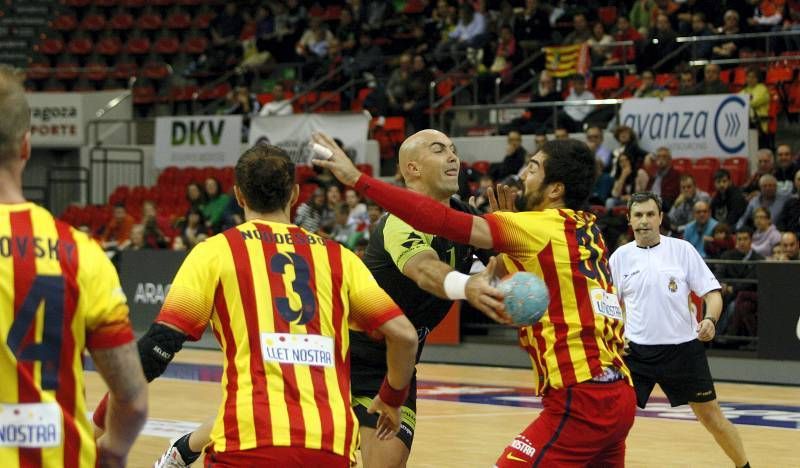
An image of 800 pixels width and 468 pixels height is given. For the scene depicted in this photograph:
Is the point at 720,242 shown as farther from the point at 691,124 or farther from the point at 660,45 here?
the point at 660,45

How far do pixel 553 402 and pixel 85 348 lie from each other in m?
2.52

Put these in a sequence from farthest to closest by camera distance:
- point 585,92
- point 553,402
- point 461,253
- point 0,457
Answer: point 585,92
point 461,253
point 553,402
point 0,457

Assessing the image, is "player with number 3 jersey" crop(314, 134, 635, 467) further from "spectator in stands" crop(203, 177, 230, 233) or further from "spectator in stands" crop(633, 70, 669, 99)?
"spectator in stands" crop(203, 177, 230, 233)

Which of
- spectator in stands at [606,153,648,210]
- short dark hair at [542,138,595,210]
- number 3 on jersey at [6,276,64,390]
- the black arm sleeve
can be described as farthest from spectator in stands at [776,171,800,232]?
number 3 on jersey at [6,276,64,390]

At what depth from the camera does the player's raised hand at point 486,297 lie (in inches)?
190

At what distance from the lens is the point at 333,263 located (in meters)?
4.64

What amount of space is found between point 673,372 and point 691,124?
974cm

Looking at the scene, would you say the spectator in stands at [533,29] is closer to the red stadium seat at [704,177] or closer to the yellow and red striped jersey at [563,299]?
the red stadium seat at [704,177]

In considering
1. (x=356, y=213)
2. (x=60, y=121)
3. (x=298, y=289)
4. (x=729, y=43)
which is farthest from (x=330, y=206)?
(x=298, y=289)

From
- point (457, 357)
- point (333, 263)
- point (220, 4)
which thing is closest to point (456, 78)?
point (457, 357)

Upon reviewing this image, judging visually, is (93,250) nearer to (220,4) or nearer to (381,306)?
(381,306)

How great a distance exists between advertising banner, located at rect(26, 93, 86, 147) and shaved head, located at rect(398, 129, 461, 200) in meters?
21.6

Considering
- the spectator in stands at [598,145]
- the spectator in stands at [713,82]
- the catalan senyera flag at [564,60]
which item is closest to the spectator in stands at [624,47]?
the catalan senyera flag at [564,60]

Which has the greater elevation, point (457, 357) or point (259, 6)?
point (259, 6)
